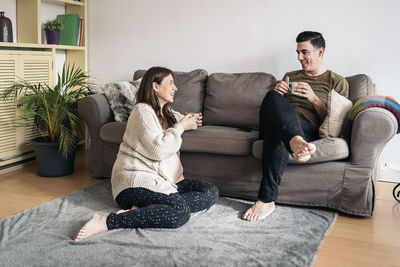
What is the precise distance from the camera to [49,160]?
11.3 ft

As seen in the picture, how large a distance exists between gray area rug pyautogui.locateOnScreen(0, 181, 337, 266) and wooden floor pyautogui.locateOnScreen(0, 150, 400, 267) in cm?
9

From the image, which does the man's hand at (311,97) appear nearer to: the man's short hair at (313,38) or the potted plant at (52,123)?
the man's short hair at (313,38)

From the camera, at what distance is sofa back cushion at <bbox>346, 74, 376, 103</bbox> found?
311cm

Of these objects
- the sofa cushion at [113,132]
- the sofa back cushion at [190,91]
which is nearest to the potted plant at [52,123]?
the sofa cushion at [113,132]

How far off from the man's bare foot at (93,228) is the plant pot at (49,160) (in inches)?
49.2

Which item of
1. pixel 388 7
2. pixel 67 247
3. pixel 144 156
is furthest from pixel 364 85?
pixel 67 247

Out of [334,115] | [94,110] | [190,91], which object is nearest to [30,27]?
[94,110]

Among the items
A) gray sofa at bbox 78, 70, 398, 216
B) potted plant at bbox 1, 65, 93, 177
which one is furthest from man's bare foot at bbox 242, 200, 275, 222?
potted plant at bbox 1, 65, 93, 177

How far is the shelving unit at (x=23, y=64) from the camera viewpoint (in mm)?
3506

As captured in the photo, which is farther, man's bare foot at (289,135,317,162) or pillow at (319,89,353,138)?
pillow at (319,89,353,138)

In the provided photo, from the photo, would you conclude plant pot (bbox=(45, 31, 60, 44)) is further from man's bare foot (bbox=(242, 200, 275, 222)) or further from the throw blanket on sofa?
the throw blanket on sofa

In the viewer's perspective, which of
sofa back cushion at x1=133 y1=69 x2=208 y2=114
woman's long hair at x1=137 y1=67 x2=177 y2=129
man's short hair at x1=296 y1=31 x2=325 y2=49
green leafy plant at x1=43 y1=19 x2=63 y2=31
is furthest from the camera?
green leafy plant at x1=43 y1=19 x2=63 y2=31

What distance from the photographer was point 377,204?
9.86 ft

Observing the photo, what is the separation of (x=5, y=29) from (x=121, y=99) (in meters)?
1.08
